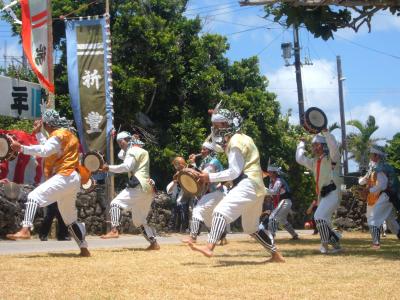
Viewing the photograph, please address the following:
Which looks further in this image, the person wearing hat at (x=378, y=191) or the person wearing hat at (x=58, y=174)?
the person wearing hat at (x=378, y=191)

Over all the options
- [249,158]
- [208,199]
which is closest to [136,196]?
[208,199]

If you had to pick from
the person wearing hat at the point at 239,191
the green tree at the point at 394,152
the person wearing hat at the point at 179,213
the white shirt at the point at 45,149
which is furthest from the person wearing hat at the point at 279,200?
the green tree at the point at 394,152

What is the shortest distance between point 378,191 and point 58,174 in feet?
19.3

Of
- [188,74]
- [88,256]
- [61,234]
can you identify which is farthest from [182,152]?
[88,256]

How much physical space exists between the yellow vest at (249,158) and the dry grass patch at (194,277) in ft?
3.13

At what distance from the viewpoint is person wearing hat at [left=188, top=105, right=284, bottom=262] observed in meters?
7.75

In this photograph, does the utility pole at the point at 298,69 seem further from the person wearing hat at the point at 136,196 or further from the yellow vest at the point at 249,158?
the yellow vest at the point at 249,158

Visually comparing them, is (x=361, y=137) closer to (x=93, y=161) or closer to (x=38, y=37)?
(x=38, y=37)

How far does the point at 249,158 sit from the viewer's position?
800 cm

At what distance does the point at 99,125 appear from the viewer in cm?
1652

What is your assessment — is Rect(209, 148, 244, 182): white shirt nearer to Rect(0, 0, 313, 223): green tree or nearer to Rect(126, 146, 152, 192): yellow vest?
Rect(126, 146, 152, 192): yellow vest

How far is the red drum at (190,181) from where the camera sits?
29.1 ft

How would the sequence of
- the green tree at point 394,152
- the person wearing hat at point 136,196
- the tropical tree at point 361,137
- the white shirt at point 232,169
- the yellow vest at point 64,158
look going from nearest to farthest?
1. the white shirt at point 232,169
2. the yellow vest at point 64,158
3. the person wearing hat at point 136,196
4. the green tree at point 394,152
5. the tropical tree at point 361,137

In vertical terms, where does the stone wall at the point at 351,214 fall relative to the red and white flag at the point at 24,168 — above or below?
below
